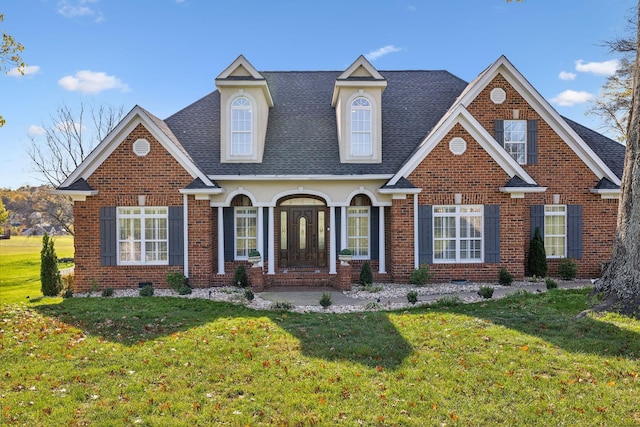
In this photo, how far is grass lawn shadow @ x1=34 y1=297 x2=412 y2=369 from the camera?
6371 millimetres

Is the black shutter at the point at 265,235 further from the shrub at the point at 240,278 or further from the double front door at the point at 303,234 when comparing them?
the shrub at the point at 240,278

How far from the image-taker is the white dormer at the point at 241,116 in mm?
13492

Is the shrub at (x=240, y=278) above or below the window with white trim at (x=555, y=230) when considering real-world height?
below

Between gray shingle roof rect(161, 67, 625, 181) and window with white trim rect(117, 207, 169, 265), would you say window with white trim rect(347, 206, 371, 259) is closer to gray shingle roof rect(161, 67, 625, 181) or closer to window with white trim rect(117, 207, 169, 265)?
gray shingle roof rect(161, 67, 625, 181)

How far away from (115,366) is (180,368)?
3.33 feet

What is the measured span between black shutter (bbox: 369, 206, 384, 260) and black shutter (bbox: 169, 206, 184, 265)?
21.7 ft

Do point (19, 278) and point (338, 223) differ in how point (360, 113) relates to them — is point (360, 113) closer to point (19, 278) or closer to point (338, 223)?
point (338, 223)

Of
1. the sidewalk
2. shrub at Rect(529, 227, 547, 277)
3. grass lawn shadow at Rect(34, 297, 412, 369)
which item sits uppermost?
shrub at Rect(529, 227, 547, 277)

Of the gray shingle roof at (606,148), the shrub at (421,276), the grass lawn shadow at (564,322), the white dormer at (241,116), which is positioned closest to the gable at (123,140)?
the white dormer at (241,116)

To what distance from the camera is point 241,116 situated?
45.0ft

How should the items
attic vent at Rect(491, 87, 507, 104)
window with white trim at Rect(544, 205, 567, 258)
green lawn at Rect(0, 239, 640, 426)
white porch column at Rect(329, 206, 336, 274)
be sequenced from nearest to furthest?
1. green lawn at Rect(0, 239, 640, 426)
2. white porch column at Rect(329, 206, 336, 274)
3. attic vent at Rect(491, 87, 507, 104)
4. window with white trim at Rect(544, 205, 567, 258)

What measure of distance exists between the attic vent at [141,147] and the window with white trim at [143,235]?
5.96 ft

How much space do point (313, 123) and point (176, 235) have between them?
6756 millimetres

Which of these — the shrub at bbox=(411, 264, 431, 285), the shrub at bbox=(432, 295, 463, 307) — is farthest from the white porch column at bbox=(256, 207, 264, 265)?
the shrub at bbox=(432, 295, 463, 307)
